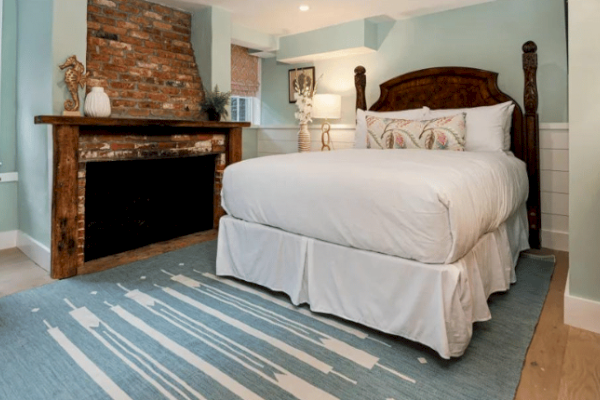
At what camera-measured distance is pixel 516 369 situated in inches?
62.9

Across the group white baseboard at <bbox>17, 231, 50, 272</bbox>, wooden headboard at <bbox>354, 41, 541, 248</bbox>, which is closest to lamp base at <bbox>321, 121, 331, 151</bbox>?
wooden headboard at <bbox>354, 41, 541, 248</bbox>

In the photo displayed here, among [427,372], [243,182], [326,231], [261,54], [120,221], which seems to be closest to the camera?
[427,372]

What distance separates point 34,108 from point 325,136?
2890 millimetres

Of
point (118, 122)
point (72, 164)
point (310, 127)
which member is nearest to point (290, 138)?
point (310, 127)

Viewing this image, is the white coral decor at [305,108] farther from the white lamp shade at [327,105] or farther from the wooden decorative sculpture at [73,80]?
the wooden decorative sculpture at [73,80]

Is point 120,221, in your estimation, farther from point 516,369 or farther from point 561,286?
point 561,286

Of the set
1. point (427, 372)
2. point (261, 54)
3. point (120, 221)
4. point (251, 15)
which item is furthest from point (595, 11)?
point (261, 54)

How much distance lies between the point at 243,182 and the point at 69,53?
1.61 metres

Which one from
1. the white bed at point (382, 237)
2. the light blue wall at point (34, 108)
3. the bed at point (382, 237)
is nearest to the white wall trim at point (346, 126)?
the bed at point (382, 237)

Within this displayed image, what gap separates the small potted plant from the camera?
3.84 meters

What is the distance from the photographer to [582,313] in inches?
76.4

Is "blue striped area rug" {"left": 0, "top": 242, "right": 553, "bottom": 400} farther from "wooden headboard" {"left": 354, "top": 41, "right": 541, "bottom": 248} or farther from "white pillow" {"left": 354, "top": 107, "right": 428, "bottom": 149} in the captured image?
"white pillow" {"left": 354, "top": 107, "right": 428, "bottom": 149}

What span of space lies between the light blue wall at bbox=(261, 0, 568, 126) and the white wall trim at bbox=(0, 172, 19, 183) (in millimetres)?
3241

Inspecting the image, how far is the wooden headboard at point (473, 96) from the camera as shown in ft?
10.6
